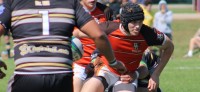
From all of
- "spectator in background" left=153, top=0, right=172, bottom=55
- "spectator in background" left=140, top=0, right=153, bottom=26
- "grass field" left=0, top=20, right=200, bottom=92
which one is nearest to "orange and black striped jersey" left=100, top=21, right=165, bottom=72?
"grass field" left=0, top=20, right=200, bottom=92

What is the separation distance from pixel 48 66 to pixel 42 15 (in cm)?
41

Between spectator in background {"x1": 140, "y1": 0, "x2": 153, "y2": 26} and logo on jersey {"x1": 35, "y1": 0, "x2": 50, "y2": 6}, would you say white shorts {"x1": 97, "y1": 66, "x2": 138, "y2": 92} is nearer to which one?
logo on jersey {"x1": 35, "y1": 0, "x2": 50, "y2": 6}

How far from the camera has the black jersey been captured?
5.35 meters

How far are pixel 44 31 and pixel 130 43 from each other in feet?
7.69

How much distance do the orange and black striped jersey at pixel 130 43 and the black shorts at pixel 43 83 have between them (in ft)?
7.26

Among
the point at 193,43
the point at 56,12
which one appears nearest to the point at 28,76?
the point at 56,12

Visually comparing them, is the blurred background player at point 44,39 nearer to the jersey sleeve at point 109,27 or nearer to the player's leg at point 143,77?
the jersey sleeve at point 109,27

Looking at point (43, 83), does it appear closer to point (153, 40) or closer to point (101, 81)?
point (101, 81)

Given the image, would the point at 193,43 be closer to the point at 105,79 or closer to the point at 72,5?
the point at 105,79

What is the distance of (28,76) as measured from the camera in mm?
5363

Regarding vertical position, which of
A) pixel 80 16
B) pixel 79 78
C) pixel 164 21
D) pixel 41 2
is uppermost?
pixel 41 2

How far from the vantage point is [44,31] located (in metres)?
5.35

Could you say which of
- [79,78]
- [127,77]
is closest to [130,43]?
[127,77]

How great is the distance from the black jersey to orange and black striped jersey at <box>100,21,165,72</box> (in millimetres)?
2176
